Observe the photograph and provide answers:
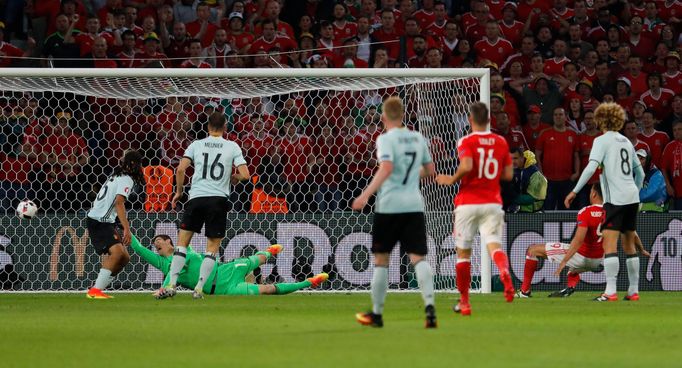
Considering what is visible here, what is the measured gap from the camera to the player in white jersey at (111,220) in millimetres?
14359

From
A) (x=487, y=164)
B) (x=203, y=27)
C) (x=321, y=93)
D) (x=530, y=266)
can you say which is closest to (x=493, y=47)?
(x=321, y=93)

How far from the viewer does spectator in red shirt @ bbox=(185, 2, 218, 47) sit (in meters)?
20.4

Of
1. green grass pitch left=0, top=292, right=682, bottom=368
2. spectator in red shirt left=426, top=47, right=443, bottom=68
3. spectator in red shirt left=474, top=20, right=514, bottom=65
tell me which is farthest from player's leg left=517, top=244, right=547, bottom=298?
spectator in red shirt left=474, top=20, right=514, bottom=65

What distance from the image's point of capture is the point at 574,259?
14898 millimetres

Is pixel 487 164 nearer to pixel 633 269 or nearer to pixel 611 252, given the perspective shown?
pixel 611 252

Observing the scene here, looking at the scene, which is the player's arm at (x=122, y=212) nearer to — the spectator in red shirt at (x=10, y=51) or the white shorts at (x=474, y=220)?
the white shorts at (x=474, y=220)

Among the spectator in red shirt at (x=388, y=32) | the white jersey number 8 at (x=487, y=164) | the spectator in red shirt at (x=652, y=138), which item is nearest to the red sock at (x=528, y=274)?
the white jersey number 8 at (x=487, y=164)

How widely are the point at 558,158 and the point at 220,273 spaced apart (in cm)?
613

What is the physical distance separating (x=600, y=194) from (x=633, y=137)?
4703 mm

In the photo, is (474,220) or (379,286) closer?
(379,286)

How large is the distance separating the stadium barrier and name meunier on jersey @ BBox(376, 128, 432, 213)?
6.87m

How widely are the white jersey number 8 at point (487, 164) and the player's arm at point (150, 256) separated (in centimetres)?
498

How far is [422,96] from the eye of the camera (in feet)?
56.0

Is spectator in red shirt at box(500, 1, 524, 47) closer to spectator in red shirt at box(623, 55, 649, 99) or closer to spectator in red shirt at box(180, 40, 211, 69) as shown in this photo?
spectator in red shirt at box(623, 55, 649, 99)
